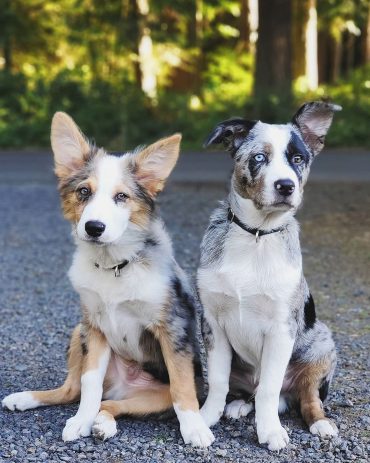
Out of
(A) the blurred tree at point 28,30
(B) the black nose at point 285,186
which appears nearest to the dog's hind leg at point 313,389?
(B) the black nose at point 285,186

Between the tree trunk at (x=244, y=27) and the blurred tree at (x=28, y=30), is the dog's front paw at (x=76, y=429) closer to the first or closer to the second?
the blurred tree at (x=28, y=30)

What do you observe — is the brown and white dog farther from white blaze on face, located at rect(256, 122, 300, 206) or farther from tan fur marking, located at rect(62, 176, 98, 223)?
white blaze on face, located at rect(256, 122, 300, 206)

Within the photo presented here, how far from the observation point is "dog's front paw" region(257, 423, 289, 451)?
4305mm

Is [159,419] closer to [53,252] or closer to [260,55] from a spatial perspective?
[53,252]

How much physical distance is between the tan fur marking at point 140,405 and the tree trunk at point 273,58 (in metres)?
14.7

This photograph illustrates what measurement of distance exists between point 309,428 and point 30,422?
171 cm

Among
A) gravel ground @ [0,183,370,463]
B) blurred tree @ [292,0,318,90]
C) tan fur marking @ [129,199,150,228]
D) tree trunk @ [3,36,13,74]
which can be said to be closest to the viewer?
gravel ground @ [0,183,370,463]

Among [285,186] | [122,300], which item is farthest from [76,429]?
[285,186]

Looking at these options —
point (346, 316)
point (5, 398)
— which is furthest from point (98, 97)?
point (5, 398)

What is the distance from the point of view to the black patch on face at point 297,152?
4.40 m

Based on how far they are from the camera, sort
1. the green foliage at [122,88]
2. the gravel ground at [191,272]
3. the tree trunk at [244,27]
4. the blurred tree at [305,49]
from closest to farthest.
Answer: the gravel ground at [191,272]
the green foliage at [122,88]
the blurred tree at [305,49]
the tree trunk at [244,27]

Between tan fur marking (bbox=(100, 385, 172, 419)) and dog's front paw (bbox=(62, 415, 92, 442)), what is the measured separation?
0.17 m

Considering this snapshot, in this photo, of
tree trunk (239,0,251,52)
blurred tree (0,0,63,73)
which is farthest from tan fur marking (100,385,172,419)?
tree trunk (239,0,251,52)

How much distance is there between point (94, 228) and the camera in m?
4.21
